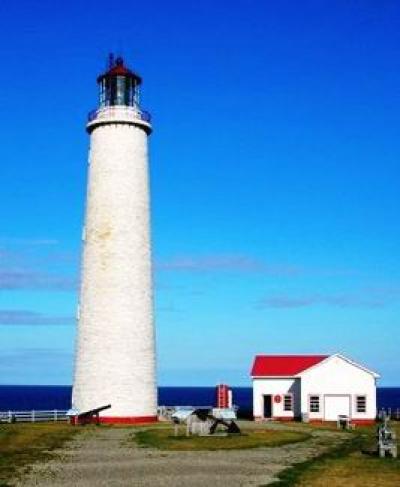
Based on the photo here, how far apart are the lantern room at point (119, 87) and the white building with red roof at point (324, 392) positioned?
16459 mm

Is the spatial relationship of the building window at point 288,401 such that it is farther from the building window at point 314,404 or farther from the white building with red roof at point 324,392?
the building window at point 314,404

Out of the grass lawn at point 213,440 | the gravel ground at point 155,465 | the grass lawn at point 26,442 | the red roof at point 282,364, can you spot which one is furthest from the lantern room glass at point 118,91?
the gravel ground at point 155,465

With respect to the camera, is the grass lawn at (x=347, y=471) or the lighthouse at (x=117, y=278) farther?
the lighthouse at (x=117, y=278)

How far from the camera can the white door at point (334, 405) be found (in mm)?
42281

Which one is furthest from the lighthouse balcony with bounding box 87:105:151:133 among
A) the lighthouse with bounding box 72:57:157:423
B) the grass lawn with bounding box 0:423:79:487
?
the grass lawn with bounding box 0:423:79:487

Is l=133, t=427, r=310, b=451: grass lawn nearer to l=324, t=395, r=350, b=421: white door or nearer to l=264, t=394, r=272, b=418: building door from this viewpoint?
l=324, t=395, r=350, b=421: white door

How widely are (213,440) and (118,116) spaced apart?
16522mm

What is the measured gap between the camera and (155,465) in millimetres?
22406

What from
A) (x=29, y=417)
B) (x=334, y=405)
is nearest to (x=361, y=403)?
(x=334, y=405)

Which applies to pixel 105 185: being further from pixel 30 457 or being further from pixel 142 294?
pixel 30 457

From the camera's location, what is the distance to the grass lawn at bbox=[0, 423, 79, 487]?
2241 centimetres

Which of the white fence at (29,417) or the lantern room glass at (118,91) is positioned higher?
the lantern room glass at (118,91)

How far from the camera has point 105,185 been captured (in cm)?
3772

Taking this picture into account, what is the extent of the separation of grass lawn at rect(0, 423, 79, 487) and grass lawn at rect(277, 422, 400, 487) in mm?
7433
